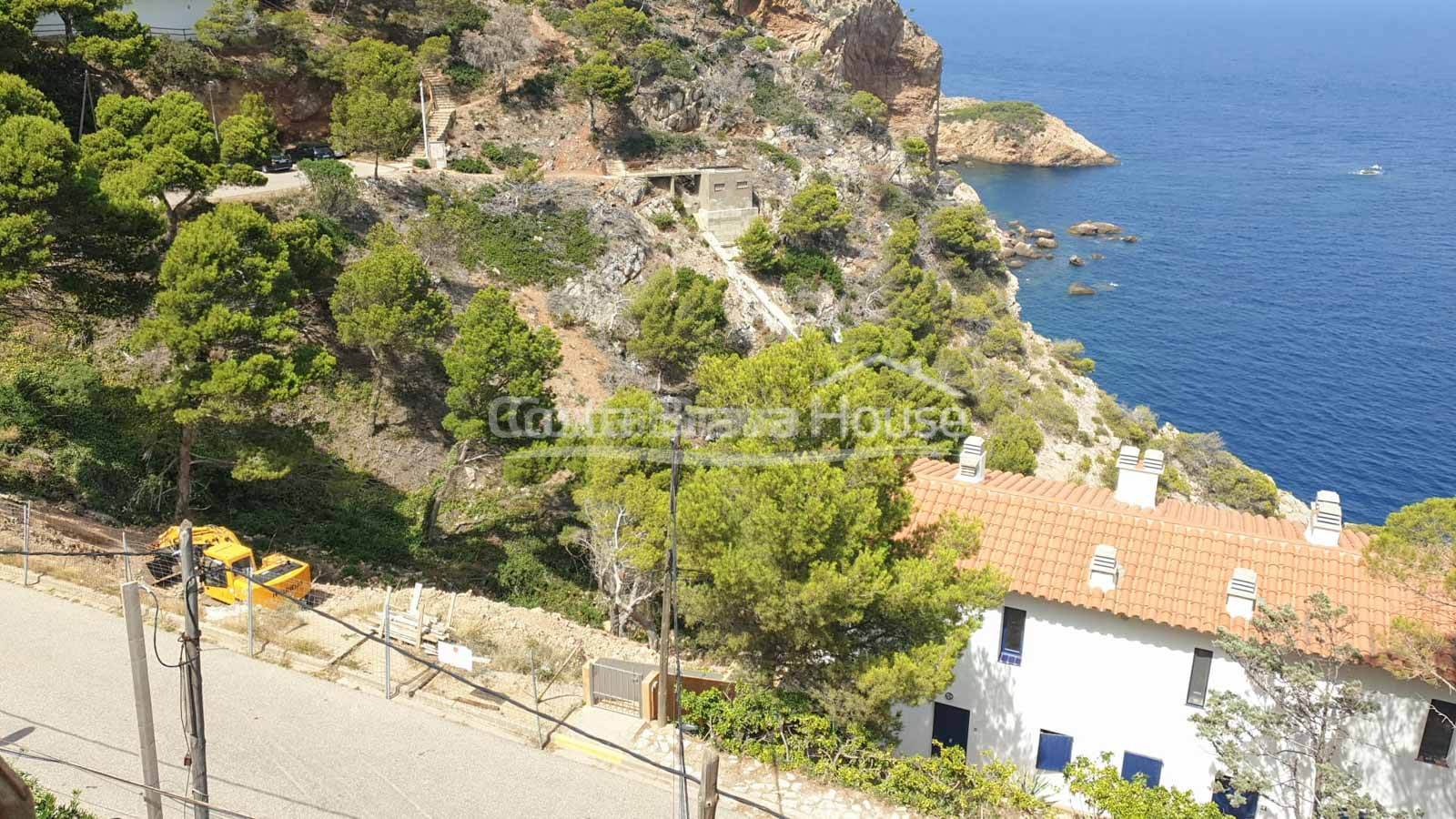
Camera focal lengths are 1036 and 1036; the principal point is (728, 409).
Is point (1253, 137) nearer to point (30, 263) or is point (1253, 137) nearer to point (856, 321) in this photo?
point (856, 321)

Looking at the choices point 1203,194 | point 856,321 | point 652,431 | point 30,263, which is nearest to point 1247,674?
point 652,431

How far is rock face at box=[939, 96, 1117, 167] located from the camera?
4847 inches

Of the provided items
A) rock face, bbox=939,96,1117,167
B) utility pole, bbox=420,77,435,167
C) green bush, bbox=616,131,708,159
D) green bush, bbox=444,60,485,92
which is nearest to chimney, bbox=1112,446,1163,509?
utility pole, bbox=420,77,435,167

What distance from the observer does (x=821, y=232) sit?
52.0 metres

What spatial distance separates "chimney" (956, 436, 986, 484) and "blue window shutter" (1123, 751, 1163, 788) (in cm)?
634

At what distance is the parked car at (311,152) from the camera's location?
43.8 m

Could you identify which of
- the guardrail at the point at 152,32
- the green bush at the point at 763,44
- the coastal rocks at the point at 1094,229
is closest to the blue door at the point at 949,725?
the guardrail at the point at 152,32

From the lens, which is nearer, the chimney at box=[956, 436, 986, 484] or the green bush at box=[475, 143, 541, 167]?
the chimney at box=[956, 436, 986, 484]

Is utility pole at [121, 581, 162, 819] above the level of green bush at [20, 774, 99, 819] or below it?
above

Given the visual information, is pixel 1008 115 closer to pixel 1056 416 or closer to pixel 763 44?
pixel 763 44

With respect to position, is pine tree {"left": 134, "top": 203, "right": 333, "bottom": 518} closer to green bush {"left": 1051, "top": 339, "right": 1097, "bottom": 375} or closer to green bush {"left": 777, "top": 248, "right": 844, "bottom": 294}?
green bush {"left": 777, "top": 248, "right": 844, "bottom": 294}

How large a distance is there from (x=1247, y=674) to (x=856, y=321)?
3262 centimetres

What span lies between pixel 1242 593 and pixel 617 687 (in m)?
11.0

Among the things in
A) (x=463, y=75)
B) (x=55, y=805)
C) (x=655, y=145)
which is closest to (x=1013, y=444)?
(x=655, y=145)
